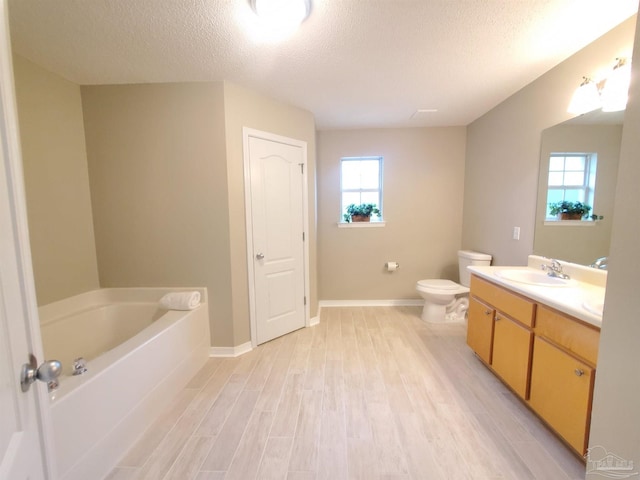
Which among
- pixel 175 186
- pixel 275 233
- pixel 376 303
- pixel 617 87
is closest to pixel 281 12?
pixel 175 186

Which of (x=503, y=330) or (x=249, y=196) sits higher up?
(x=249, y=196)

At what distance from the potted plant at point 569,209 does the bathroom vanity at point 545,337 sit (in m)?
0.36

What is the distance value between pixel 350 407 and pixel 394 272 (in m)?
2.10

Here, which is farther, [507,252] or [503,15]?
[507,252]

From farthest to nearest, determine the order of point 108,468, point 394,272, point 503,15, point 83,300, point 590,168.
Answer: point 394,272 < point 83,300 < point 590,168 < point 503,15 < point 108,468

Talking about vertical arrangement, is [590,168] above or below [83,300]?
above

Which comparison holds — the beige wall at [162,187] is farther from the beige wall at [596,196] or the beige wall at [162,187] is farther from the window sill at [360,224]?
the beige wall at [596,196]

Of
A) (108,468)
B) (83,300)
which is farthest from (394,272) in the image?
(83,300)

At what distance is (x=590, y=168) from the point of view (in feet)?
5.59

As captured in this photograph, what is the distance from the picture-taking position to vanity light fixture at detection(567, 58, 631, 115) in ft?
4.85

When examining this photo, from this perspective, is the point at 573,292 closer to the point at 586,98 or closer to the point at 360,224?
the point at 586,98

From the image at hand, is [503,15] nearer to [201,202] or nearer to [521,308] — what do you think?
[521,308]

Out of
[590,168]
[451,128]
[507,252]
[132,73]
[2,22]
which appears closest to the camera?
[2,22]

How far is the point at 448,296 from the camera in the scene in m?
2.86
